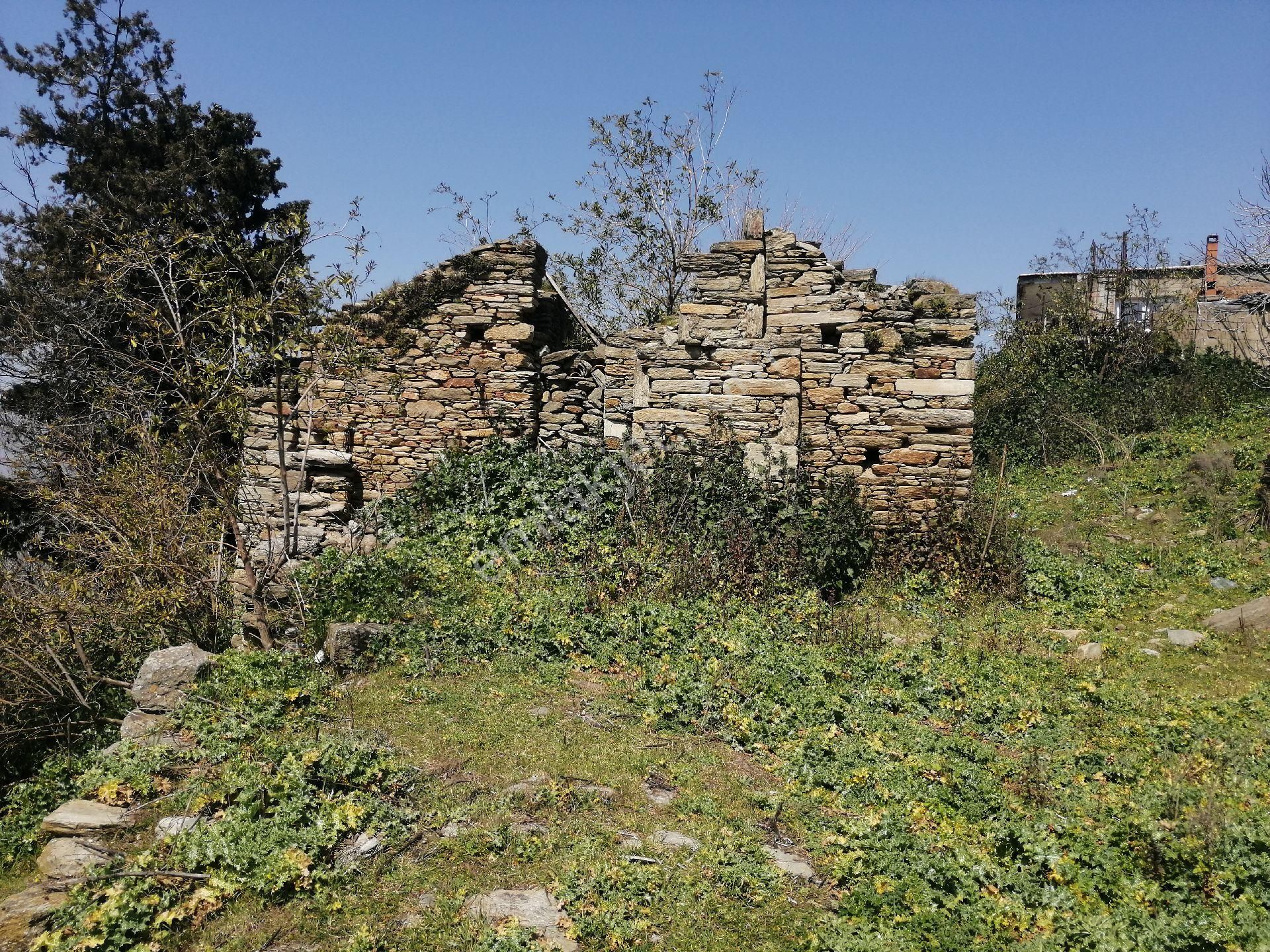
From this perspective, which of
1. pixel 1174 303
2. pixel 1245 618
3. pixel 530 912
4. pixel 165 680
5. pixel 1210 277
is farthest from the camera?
pixel 1210 277

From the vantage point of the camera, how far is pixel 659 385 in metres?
9.35

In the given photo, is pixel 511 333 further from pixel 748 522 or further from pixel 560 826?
pixel 560 826

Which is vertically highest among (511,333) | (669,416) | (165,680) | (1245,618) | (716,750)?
(511,333)

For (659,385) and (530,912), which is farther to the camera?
(659,385)

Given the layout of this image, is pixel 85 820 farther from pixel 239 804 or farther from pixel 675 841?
pixel 675 841

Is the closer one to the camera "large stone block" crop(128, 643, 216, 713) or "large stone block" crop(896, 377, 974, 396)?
"large stone block" crop(128, 643, 216, 713)

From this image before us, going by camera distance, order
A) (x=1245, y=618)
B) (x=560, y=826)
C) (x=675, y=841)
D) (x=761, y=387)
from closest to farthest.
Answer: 1. (x=675, y=841)
2. (x=560, y=826)
3. (x=1245, y=618)
4. (x=761, y=387)

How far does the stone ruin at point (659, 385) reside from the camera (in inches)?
355

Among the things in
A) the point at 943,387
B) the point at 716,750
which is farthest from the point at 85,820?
the point at 943,387

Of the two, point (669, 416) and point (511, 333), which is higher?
point (511, 333)

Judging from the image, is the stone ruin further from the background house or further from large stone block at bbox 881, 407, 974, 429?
the background house

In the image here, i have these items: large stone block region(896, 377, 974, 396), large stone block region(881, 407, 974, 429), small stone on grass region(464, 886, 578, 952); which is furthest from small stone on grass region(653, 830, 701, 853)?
Result: large stone block region(896, 377, 974, 396)

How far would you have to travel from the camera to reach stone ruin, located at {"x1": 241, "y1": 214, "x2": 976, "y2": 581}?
355 inches

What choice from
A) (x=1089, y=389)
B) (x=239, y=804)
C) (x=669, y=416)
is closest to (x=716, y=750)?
(x=239, y=804)
